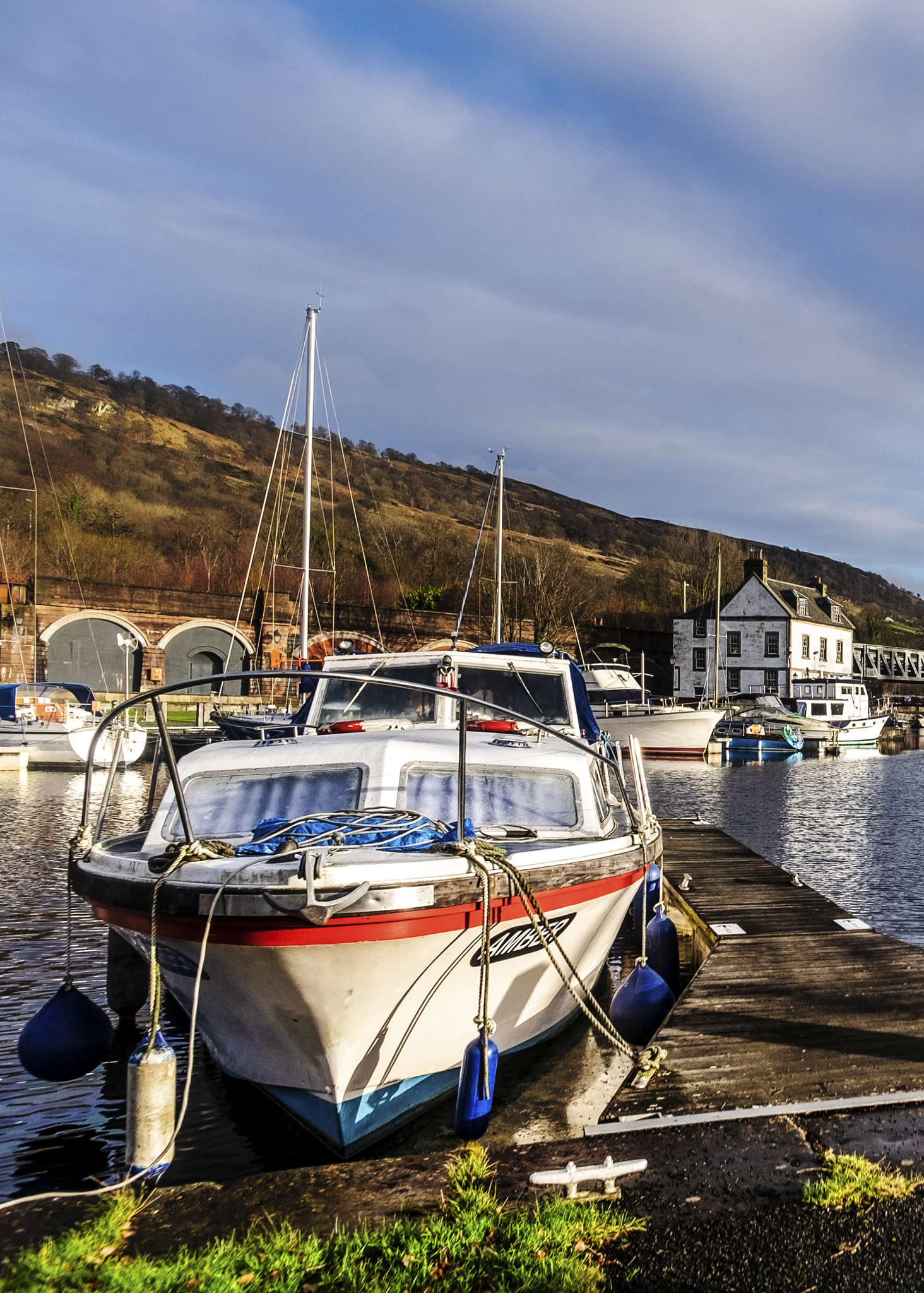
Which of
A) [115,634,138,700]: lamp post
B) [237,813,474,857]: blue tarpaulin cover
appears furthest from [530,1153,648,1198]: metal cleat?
[115,634,138,700]: lamp post

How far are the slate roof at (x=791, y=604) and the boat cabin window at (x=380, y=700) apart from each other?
176ft

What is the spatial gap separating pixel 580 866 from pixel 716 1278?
2966 millimetres

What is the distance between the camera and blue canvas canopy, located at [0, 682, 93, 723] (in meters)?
30.7

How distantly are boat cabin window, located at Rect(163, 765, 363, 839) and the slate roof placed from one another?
186 ft

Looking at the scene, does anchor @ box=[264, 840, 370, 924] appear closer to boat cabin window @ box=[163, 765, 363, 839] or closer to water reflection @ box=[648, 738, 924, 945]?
boat cabin window @ box=[163, 765, 363, 839]

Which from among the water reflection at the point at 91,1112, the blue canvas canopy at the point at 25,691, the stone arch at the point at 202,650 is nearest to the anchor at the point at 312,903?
the water reflection at the point at 91,1112

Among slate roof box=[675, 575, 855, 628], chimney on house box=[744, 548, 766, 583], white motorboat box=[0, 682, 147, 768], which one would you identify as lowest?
white motorboat box=[0, 682, 147, 768]

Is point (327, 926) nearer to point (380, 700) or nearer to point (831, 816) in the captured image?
point (380, 700)

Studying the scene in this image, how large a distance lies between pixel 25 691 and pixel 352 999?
105 ft

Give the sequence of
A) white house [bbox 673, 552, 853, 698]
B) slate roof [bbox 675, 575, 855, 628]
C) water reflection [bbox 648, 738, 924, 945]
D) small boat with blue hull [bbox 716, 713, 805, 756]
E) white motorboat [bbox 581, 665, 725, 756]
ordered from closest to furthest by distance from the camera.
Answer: water reflection [bbox 648, 738, 924, 945]
white motorboat [bbox 581, 665, 725, 756]
small boat with blue hull [bbox 716, 713, 805, 756]
white house [bbox 673, 552, 853, 698]
slate roof [bbox 675, 575, 855, 628]

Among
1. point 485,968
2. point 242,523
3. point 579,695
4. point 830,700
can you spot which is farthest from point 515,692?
point 242,523

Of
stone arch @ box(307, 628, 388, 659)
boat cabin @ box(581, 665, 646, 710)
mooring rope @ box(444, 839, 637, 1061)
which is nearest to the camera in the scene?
mooring rope @ box(444, 839, 637, 1061)

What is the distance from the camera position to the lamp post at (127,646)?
2881 centimetres

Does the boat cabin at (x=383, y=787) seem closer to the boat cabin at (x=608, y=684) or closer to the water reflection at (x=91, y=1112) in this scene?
the water reflection at (x=91, y=1112)
